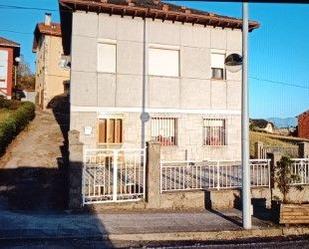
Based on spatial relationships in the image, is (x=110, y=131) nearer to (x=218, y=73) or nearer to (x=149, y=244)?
(x=218, y=73)

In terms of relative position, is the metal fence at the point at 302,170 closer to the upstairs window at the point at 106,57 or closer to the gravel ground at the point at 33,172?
the gravel ground at the point at 33,172

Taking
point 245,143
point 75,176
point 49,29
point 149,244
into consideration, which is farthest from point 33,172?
point 49,29

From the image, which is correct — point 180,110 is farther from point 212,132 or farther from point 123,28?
point 123,28

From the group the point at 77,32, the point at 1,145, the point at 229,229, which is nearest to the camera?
the point at 229,229

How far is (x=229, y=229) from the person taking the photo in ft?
30.5

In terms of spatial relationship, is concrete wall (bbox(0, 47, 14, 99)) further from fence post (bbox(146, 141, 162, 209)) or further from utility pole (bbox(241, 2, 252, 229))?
utility pole (bbox(241, 2, 252, 229))

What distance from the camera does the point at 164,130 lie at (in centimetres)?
1891

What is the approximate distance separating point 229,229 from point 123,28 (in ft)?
37.9

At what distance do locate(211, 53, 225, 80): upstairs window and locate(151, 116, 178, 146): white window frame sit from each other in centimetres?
313

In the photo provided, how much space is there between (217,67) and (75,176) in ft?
38.3

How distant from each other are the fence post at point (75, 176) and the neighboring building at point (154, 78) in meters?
6.90

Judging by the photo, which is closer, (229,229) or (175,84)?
(229,229)

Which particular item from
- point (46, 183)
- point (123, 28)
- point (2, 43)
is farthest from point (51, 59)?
point (46, 183)

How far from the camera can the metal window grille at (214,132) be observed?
19672 millimetres
